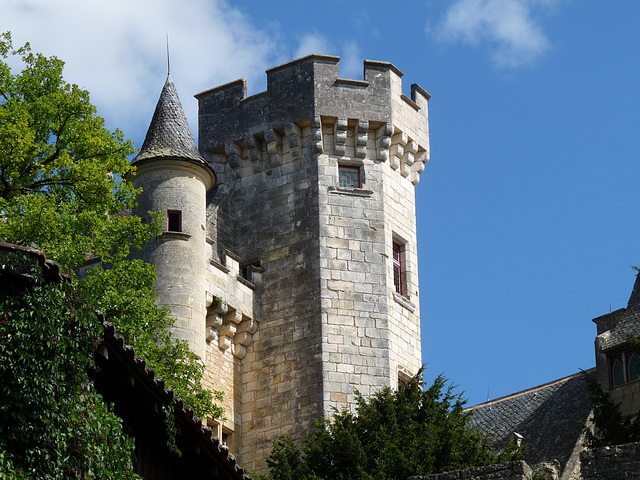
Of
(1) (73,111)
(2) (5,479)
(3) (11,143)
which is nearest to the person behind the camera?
(2) (5,479)

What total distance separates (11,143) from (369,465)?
26.3 ft

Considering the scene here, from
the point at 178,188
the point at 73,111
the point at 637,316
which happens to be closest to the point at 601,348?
the point at 637,316

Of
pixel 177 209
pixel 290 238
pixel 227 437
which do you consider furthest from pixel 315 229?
pixel 227 437

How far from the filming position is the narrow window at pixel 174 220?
101 feet

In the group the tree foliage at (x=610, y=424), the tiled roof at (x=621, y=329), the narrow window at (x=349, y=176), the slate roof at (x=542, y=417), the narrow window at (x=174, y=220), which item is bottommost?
the tree foliage at (x=610, y=424)

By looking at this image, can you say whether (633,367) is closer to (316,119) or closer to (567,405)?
(567,405)

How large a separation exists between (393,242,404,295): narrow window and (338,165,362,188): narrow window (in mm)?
1650

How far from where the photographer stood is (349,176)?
3331cm

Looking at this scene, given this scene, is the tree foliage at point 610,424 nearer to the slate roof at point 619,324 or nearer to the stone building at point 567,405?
the stone building at point 567,405

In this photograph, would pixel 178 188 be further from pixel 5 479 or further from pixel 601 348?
pixel 5 479

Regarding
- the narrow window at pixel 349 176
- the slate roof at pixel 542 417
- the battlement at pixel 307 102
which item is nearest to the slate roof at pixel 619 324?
the slate roof at pixel 542 417

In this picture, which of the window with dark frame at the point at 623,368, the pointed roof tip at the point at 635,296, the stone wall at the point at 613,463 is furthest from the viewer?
the pointed roof tip at the point at 635,296

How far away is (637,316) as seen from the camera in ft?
123

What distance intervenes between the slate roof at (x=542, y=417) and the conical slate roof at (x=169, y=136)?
11416 mm
